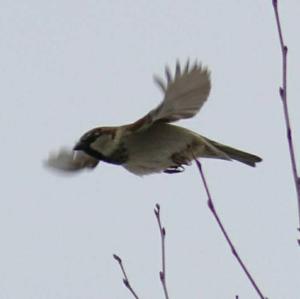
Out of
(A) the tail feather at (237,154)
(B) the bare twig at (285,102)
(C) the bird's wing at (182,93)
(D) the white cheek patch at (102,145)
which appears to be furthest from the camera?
(A) the tail feather at (237,154)

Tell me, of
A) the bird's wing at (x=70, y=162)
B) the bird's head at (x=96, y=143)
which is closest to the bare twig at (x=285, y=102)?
the bird's head at (x=96, y=143)

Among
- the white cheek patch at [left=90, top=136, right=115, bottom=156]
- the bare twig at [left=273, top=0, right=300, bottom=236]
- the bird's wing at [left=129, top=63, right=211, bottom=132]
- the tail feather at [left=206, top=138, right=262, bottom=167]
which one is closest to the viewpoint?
the bare twig at [left=273, top=0, right=300, bottom=236]

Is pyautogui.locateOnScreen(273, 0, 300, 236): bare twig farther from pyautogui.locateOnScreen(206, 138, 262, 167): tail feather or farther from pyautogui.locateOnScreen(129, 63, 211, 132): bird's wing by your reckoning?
pyautogui.locateOnScreen(206, 138, 262, 167): tail feather

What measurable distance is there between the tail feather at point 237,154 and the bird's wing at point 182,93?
518 mm

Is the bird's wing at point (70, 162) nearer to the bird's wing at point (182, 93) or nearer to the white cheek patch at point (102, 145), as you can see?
the white cheek patch at point (102, 145)

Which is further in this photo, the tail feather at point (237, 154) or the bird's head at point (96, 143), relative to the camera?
the tail feather at point (237, 154)

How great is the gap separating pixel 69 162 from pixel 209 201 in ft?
7.53

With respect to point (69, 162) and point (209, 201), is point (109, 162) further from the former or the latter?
point (209, 201)

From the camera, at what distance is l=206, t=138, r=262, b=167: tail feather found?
5016 millimetres

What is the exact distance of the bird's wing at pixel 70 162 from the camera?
511 cm

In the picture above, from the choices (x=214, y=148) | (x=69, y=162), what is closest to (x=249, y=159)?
(x=214, y=148)

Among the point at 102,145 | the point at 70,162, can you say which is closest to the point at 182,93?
the point at 102,145

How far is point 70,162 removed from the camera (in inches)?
202

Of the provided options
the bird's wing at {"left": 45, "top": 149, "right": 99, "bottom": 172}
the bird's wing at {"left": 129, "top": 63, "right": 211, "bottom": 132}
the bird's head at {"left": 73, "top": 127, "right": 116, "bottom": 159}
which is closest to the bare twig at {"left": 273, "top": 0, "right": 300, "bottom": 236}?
the bird's wing at {"left": 129, "top": 63, "right": 211, "bottom": 132}
